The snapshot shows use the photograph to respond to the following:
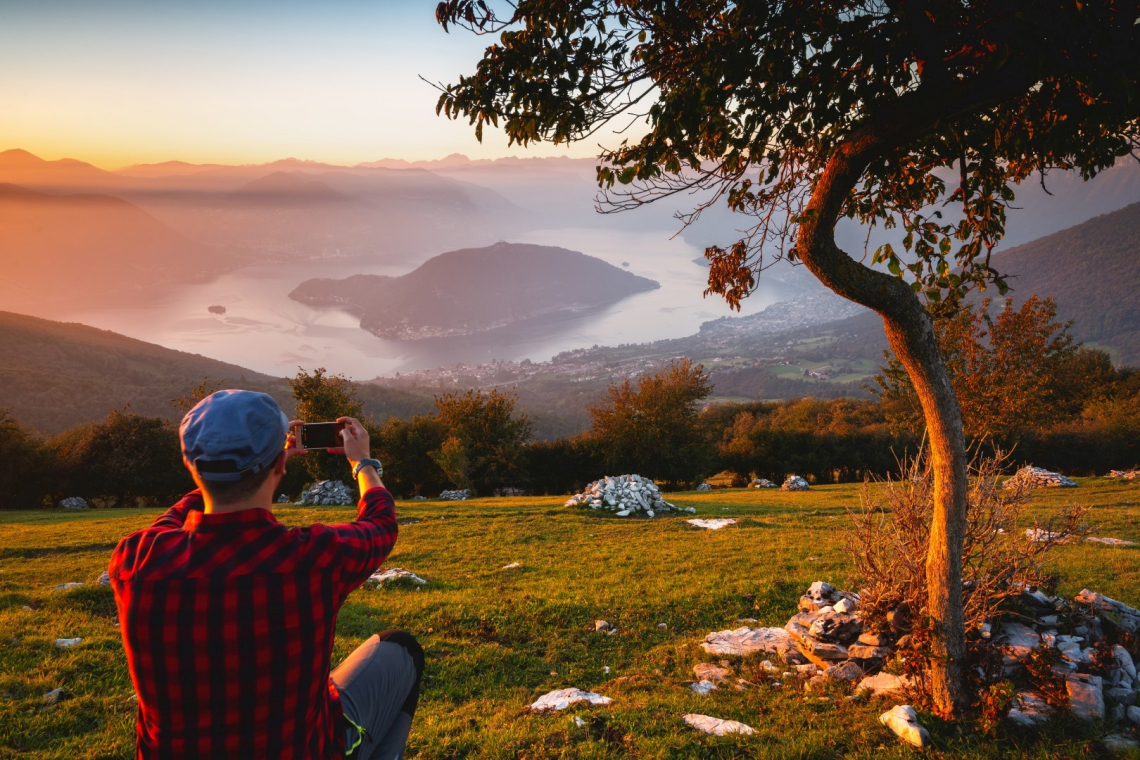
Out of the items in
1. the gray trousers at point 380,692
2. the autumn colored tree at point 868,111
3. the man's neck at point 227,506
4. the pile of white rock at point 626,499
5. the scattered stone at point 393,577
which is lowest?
the pile of white rock at point 626,499

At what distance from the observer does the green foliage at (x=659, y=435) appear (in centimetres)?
4059

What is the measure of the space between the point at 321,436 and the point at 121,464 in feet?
155

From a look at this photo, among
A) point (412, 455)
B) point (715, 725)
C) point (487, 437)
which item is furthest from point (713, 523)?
point (412, 455)

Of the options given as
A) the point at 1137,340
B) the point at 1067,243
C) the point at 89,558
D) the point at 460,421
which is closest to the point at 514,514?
the point at 89,558

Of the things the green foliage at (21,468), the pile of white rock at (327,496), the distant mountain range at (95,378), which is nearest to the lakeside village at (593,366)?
the distant mountain range at (95,378)

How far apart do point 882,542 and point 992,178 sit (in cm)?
368

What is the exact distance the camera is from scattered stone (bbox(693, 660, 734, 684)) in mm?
5934

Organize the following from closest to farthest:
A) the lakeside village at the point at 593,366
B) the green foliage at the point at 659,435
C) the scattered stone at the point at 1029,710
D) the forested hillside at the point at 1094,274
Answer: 1. the scattered stone at the point at 1029,710
2. the green foliage at the point at 659,435
3. the forested hillside at the point at 1094,274
4. the lakeside village at the point at 593,366

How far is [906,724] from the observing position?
433cm

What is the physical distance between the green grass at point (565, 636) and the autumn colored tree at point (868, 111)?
1532 millimetres

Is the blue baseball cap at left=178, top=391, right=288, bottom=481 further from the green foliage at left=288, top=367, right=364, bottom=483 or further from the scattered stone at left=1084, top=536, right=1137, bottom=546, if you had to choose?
the green foliage at left=288, top=367, right=364, bottom=483

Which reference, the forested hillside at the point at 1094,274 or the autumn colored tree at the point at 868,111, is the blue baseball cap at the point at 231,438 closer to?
the autumn colored tree at the point at 868,111

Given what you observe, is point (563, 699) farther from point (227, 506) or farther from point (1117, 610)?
point (1117, 610)

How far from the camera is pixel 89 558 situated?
43.4ft
